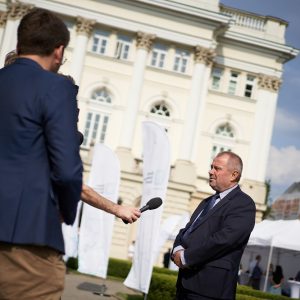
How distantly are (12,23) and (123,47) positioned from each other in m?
6.82

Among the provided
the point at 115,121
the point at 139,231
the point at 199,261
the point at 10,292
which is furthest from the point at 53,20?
the point at 115,121

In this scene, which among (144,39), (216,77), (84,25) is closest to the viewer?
(84,25)

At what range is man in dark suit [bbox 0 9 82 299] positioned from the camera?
251 centimetres

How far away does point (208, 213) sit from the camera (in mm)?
5012

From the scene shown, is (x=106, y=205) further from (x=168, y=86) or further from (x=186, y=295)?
(x=168, y=86)

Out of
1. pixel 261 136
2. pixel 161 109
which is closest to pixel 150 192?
pixel 161 109

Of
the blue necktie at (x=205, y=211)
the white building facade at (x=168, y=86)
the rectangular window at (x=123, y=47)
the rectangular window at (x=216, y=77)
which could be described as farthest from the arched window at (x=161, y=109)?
the blue necktie at (x=205, y=211)

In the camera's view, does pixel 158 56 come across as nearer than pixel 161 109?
No

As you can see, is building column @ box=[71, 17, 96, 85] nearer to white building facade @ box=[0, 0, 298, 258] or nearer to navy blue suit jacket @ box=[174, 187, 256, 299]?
white building facade @ box=[0, 0, 298, 258]

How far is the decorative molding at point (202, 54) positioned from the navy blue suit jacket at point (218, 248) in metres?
31.7

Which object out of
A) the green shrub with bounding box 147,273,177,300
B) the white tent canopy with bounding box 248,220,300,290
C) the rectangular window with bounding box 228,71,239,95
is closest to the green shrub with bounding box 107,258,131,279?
the white tent canopy with bounding box 248,220,300,290

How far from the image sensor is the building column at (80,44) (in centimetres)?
3528

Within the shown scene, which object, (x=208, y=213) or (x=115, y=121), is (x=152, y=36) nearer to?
(x=115, y=121)

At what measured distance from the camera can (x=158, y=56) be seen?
3675 centimetres
